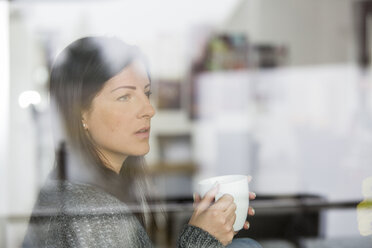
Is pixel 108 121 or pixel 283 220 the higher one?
pixel 108 121

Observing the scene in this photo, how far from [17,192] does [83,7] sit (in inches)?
27.4

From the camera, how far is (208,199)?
1.84ft

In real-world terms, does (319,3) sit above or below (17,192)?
above

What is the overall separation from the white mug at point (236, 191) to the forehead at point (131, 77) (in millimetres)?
160

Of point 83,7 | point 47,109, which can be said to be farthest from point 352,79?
point 47,109

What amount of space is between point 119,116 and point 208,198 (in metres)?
0.16

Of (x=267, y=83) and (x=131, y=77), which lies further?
(x=267, y=83)

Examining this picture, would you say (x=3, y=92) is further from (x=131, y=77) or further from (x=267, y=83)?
(x=267, y=83)

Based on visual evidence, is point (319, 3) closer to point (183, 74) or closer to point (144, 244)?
point (183, 74)

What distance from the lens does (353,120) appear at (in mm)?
2873

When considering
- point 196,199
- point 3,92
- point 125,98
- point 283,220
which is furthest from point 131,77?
point 283,220

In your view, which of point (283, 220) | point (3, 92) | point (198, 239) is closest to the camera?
point (198, 239)

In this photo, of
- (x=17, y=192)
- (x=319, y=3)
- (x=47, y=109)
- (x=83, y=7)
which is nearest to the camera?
(x=47, y=109)

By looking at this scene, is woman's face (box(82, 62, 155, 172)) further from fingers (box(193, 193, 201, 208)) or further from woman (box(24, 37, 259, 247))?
fingers (box(193, 193, 201, 208))
